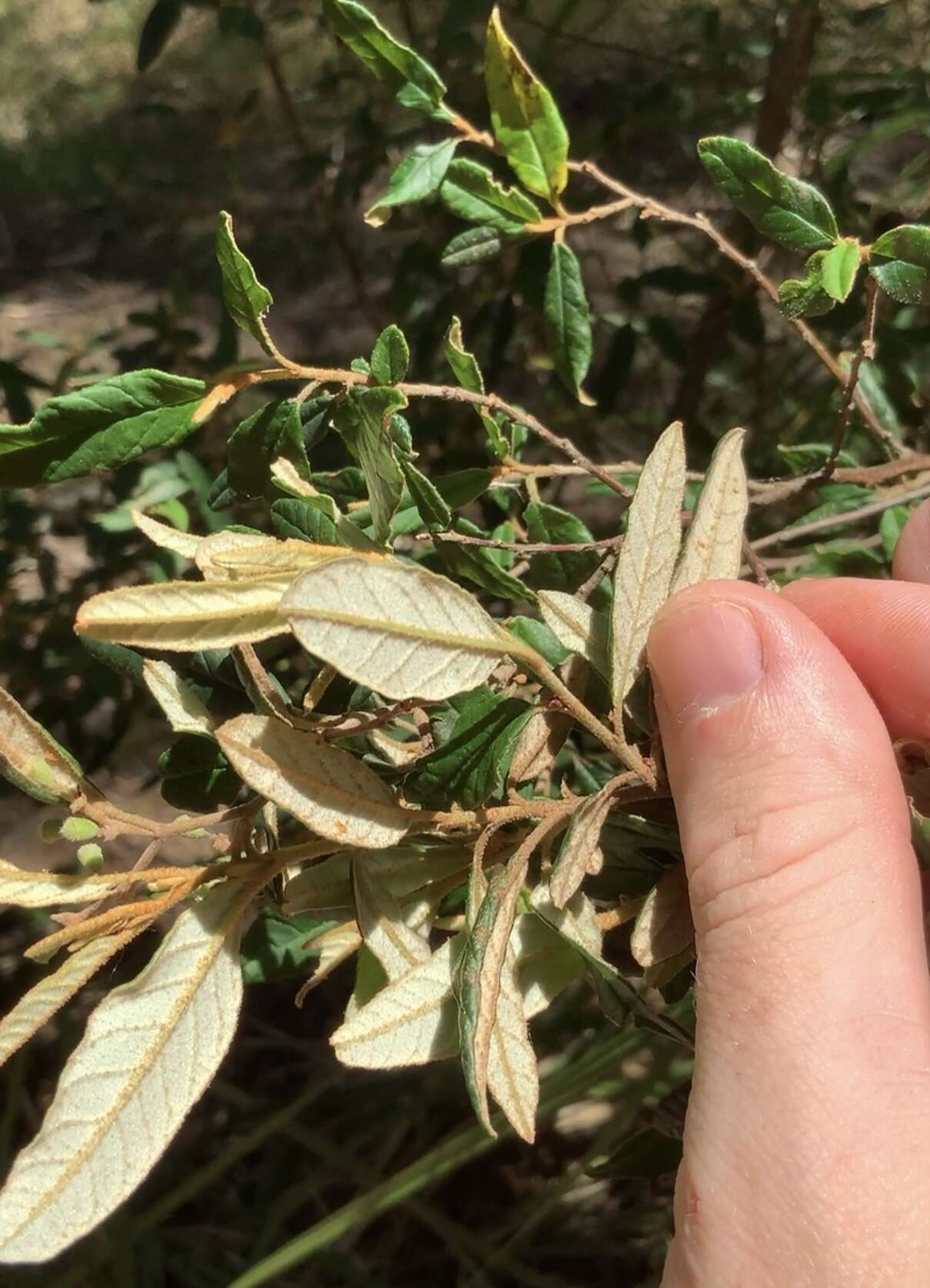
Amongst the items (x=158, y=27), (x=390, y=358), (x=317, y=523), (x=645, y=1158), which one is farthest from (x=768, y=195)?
(x=158, y=27)

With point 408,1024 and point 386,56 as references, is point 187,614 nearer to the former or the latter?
point 408,1024

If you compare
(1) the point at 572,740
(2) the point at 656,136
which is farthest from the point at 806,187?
(2) the point at 656,136

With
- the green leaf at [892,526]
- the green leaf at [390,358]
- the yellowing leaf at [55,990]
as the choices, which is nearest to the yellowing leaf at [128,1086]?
the yellowing leaf at [55,990]

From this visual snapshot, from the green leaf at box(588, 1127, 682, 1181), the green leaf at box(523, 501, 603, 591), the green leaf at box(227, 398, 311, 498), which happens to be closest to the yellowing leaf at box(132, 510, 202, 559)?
the green leaf at box(227, 398, 311, 498)

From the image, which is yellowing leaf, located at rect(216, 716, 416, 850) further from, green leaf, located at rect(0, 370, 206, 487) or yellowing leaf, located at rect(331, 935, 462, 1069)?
green leaf, located at rect(0, 370, 206, 487)

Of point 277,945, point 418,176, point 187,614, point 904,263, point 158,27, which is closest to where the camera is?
point 187,614

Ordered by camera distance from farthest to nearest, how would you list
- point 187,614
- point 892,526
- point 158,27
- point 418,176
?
point 158,27 → point 892,526 → point 418,176 → point 187,614
